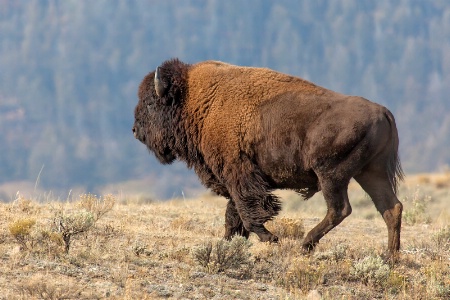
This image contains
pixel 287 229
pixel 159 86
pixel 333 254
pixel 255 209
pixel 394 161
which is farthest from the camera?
pixel 287 229

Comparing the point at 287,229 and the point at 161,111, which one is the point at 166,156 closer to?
the point at 161,111

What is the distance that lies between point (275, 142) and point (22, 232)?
272cm

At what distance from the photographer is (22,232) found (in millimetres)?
7035

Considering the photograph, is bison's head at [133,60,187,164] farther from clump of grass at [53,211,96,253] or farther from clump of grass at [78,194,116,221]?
clump of grass at [53,211,96,253]

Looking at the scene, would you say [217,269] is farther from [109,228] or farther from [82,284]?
[109,228]

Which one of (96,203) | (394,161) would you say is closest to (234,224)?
(394,161)

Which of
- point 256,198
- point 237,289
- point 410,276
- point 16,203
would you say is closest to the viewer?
point 237,289

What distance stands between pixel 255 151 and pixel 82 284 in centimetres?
290

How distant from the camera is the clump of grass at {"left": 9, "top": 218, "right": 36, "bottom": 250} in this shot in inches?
274

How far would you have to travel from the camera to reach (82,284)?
593cm

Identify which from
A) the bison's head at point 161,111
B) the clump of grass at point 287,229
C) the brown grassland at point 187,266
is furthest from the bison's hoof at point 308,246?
the bison's head at point 161,111

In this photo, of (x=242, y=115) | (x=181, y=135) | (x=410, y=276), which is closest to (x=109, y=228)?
(x=181, y=135)

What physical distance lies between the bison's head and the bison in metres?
0.02

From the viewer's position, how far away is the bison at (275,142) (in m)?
7.83
